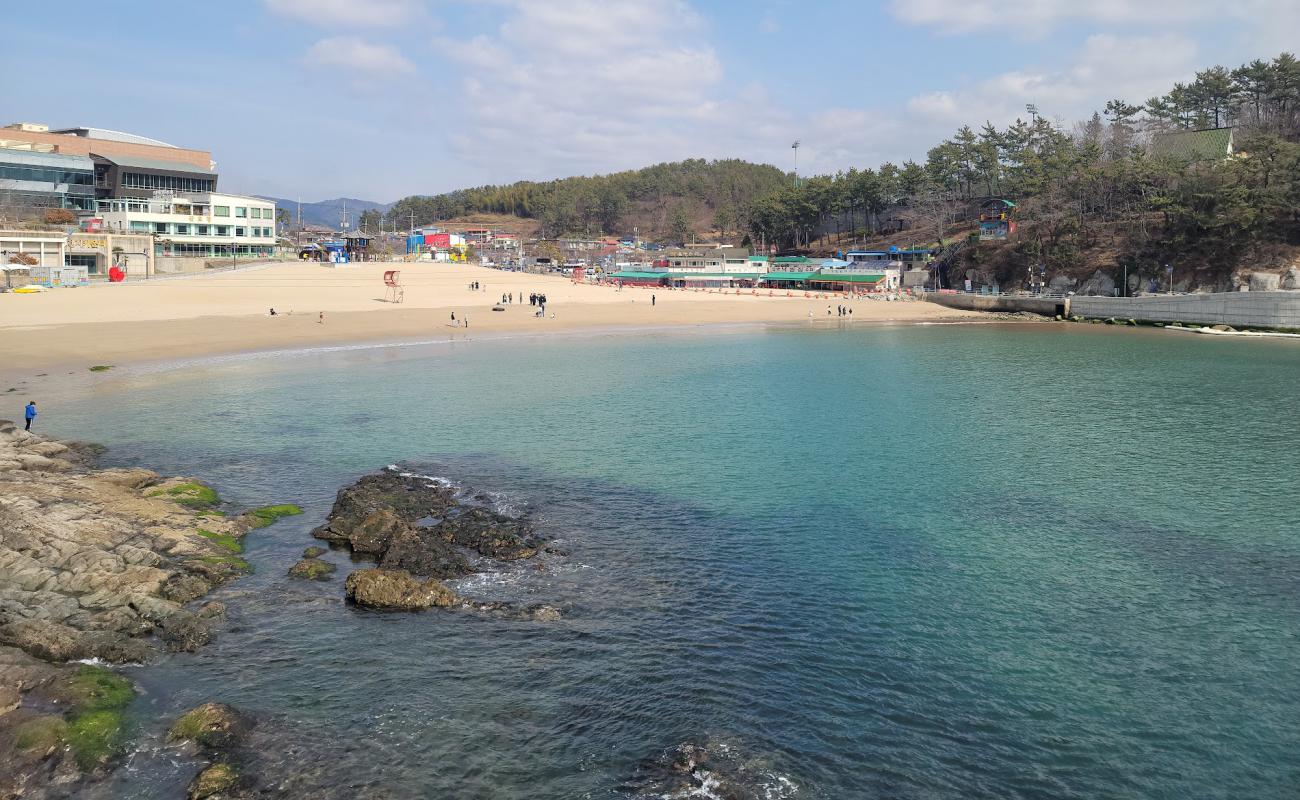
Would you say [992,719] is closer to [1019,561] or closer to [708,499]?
[1019,561]

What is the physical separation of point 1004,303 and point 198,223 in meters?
86.6

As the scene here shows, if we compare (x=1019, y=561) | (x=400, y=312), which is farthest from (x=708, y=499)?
(x=400, y=312)

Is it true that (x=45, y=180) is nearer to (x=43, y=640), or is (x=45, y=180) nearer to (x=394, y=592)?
(x=43, y=640)

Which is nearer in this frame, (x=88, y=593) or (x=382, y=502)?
(x=88, y=593)

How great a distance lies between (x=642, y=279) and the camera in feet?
352

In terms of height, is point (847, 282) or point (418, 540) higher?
point (847, 282)

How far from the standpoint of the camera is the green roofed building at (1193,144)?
81.8m

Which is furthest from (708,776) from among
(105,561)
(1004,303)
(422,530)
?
(1004,303)

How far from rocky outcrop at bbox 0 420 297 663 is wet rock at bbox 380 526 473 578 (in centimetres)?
292

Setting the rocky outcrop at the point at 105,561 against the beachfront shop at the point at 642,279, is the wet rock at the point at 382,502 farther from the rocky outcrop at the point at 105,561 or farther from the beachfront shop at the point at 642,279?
the beachfront shop at the point at 642,279

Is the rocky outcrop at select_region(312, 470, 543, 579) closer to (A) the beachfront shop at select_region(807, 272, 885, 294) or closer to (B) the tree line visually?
(B) the tree line

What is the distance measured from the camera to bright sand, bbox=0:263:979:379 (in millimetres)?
45688

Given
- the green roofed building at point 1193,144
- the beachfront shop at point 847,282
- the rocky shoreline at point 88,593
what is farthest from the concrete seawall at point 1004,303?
the rocky shoreline at point 88,593

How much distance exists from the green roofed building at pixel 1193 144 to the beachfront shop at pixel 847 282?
29614 mm
